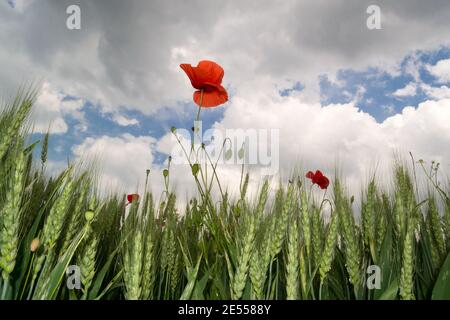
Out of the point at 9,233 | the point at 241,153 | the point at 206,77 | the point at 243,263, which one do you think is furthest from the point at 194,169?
the point at 9,233

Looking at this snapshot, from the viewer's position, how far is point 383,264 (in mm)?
1633

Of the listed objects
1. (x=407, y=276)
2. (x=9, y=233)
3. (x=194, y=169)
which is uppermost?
(x=194, y=169)

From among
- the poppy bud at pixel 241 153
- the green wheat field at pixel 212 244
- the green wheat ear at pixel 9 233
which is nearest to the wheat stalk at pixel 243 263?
the green wheat field at pixel 212 244

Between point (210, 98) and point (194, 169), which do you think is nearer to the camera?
point (194, 169)

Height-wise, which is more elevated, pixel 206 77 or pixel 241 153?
pixel 206 77

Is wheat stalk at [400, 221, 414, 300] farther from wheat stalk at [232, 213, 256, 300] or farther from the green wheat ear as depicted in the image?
the green wheat ear

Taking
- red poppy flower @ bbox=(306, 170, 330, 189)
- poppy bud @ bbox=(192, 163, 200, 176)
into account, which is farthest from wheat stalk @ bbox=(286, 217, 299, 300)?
red poppy flower @ bbox=(306, 170, 330, 189)

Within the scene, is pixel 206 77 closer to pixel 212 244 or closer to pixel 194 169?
pixel 194 169

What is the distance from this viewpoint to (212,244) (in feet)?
6.66

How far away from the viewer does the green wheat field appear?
4.34 ft

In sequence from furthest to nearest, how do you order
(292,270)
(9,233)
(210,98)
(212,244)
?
(210,98)
(212,244)
(292,270)
(9,233)
